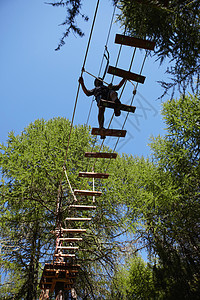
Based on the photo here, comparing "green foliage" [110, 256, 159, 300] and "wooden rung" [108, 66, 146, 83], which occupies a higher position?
"wooden rung" [108, 66, 146, 83]

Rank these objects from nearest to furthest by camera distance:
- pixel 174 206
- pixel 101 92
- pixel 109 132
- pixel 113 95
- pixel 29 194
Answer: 1. pixel 113 95
2. pixel 109 132
3. pixel 101 92
4. pixel 29 194
5. pixel 174 206

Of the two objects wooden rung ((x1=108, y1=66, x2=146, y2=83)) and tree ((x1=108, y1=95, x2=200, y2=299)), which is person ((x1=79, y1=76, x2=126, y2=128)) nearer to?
wooden rung ((x1=108, y1=66, x2=146, y2=83))

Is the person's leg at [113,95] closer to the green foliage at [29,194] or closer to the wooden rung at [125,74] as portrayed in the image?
the wooden rung at [125,74]

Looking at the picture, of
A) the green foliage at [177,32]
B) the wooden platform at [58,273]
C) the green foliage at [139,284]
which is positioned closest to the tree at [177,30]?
the green foliage at [177,32]

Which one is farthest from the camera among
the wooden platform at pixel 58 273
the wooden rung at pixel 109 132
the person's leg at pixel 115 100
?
the wooden platform at pixel 58 273

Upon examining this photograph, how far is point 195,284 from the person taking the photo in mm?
10328

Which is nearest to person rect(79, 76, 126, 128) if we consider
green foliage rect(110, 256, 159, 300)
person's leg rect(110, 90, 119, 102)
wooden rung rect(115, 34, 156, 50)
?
person's leg rect(110, 90, 119, 102)

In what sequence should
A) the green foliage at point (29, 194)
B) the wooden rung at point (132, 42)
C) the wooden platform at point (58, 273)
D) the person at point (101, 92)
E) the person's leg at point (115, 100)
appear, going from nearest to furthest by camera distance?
the wooden rung at point (132, 42) < the person's leg at point (115, 100) < the person at point (101, 92) < the wooden platform at point (58, 273) < the green foliage at point (29, 194)

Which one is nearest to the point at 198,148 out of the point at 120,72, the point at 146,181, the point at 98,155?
the point at 146,181

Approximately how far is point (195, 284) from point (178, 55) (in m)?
9.59

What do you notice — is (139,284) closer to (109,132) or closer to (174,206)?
(174,206)

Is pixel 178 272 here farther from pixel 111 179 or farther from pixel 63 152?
pixel 63 152

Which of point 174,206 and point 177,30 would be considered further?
point 174,206

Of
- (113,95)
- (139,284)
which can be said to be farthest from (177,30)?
(139,284)
